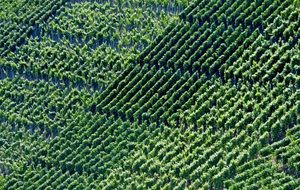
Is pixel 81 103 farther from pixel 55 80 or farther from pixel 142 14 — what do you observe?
pixel 142 14

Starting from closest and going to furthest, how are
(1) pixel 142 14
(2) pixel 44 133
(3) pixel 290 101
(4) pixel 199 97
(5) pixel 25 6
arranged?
(3) pixel 290 101 → (4) pixel 199 97 → (2) pixel 44 133 → (1) pixel 142 14 → (5) pixel 25 6

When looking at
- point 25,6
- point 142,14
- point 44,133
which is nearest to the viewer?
point 44,133

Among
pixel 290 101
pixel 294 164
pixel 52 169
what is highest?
pixel 290 101

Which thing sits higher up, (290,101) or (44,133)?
(290,101)

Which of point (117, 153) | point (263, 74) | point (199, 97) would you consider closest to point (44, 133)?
point (117, 153)

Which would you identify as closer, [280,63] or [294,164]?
[294,164]

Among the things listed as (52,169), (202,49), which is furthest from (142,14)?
(52,169)
